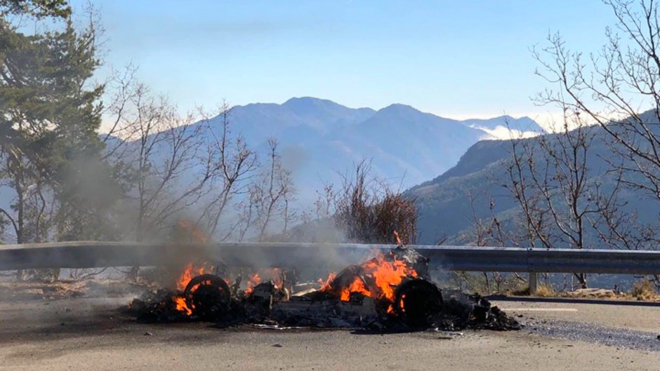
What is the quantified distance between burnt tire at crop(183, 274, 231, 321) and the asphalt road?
36 centimetres

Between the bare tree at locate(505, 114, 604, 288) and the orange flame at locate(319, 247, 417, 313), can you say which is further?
the bare tree at locate(505, 114, 604, 288)

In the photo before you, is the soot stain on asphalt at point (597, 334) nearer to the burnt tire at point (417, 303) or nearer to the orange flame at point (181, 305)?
the burnt tire at point (417, 303)

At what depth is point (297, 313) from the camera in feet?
31.8

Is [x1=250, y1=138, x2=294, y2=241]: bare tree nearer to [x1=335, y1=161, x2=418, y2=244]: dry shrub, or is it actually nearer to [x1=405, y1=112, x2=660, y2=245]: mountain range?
[x1=405, y1=112, x2=660, y2=245]: mountain range

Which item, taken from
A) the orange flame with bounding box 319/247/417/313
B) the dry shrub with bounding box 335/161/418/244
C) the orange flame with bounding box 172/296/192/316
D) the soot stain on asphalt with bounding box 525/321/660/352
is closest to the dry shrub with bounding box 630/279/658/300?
the soot stain on asphalt with bounding box 525/321/660/352

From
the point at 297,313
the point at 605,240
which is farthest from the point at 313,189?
the point at 297,313

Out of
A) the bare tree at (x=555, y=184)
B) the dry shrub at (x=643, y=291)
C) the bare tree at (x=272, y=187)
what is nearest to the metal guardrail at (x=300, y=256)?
the dry shrub at (x=643, y=291)

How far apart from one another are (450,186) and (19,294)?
100208 mm

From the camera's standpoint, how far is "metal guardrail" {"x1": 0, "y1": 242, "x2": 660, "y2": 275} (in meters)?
11.5

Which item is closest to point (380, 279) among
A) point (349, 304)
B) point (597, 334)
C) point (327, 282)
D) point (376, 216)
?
point (349, 304)

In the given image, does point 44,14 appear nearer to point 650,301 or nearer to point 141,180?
point 141,180

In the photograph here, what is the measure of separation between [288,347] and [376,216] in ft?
27.5

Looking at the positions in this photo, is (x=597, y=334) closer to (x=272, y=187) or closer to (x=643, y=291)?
(x=643, y=291)

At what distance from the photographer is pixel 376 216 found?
1636 centimetres
